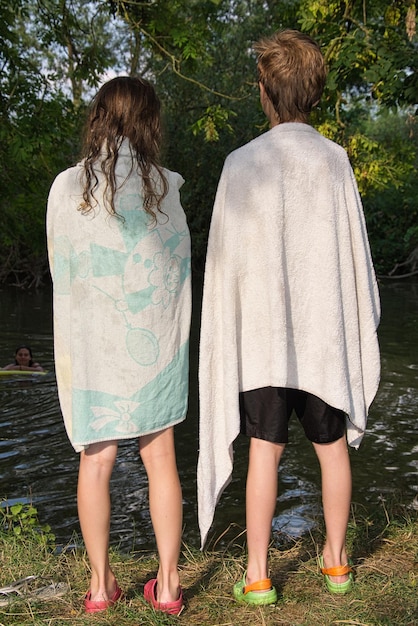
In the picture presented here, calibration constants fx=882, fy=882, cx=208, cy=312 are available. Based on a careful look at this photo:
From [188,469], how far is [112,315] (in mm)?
5029

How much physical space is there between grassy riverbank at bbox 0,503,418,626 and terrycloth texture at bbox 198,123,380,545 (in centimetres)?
36

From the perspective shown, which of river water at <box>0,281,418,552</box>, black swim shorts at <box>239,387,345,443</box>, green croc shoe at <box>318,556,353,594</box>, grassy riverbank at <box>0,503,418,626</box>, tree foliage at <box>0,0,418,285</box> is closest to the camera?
grassy riverbank at <box>0,503,418,626</box>

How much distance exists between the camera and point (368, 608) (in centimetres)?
330

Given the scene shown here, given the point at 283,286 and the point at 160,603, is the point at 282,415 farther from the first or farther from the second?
the point at 160,603

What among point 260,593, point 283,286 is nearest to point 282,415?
point 283,286

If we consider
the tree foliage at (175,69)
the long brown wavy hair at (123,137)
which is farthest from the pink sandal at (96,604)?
the tree foliage at (175,69)

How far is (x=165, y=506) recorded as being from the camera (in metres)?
3.35

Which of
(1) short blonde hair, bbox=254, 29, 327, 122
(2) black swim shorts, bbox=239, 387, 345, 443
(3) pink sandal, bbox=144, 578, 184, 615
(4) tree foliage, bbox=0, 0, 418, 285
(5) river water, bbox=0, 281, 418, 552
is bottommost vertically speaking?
(5) river water, bbox=0, 281, 418, 552

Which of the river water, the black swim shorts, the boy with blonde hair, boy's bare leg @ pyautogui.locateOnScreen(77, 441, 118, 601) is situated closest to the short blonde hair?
the boy with blonde hair

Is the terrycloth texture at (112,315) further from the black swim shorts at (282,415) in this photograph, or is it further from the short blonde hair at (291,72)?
the short blonde hair at (291,72)

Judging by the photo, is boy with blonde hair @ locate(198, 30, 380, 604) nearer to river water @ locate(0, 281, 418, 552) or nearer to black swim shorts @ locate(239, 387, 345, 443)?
black swim shorts @ locate(239, 387, 345, 443)

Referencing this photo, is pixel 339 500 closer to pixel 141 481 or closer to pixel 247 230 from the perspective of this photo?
pixel 247 230

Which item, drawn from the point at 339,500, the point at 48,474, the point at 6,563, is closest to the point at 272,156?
the point at 339,500

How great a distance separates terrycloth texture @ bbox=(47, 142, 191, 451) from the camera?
3.26 metres
